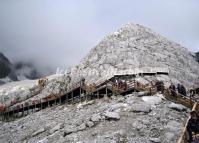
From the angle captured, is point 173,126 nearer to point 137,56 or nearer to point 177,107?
point 177,107

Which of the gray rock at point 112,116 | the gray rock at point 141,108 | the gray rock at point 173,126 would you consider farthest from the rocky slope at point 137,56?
the gray rock at point 173,126

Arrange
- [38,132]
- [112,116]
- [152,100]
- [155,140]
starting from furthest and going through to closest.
Result: [38,132]
[152,100]
[112,116]
[155,140]

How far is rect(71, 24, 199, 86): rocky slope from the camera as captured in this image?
80688mm

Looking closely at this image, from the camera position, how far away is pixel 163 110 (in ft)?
149

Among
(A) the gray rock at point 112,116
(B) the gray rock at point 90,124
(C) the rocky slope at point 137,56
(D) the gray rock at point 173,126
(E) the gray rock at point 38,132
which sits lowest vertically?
(E) the gray rock at point 38,132

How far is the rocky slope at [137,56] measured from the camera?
80688 millimetres

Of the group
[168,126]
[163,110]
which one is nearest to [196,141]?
[168,126]

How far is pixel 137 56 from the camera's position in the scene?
273 feet

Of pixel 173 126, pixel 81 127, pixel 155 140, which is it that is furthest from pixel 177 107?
pixel 81 127

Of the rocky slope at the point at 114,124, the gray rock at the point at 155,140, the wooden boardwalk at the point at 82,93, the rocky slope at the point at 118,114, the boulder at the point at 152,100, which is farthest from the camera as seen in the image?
the wooden boardwalk at the point at 82,93

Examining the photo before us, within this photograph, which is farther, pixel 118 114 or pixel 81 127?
pixel 118 114

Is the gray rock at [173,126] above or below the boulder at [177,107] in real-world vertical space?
below

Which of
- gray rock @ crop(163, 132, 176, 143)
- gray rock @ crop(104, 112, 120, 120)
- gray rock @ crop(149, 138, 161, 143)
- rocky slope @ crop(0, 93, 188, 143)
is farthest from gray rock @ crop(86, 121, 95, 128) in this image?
gray rock @ crop(163, 132, 176, 143)

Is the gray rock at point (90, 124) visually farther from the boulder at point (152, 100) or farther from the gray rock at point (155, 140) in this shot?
the gray rock at point (155, 140)
